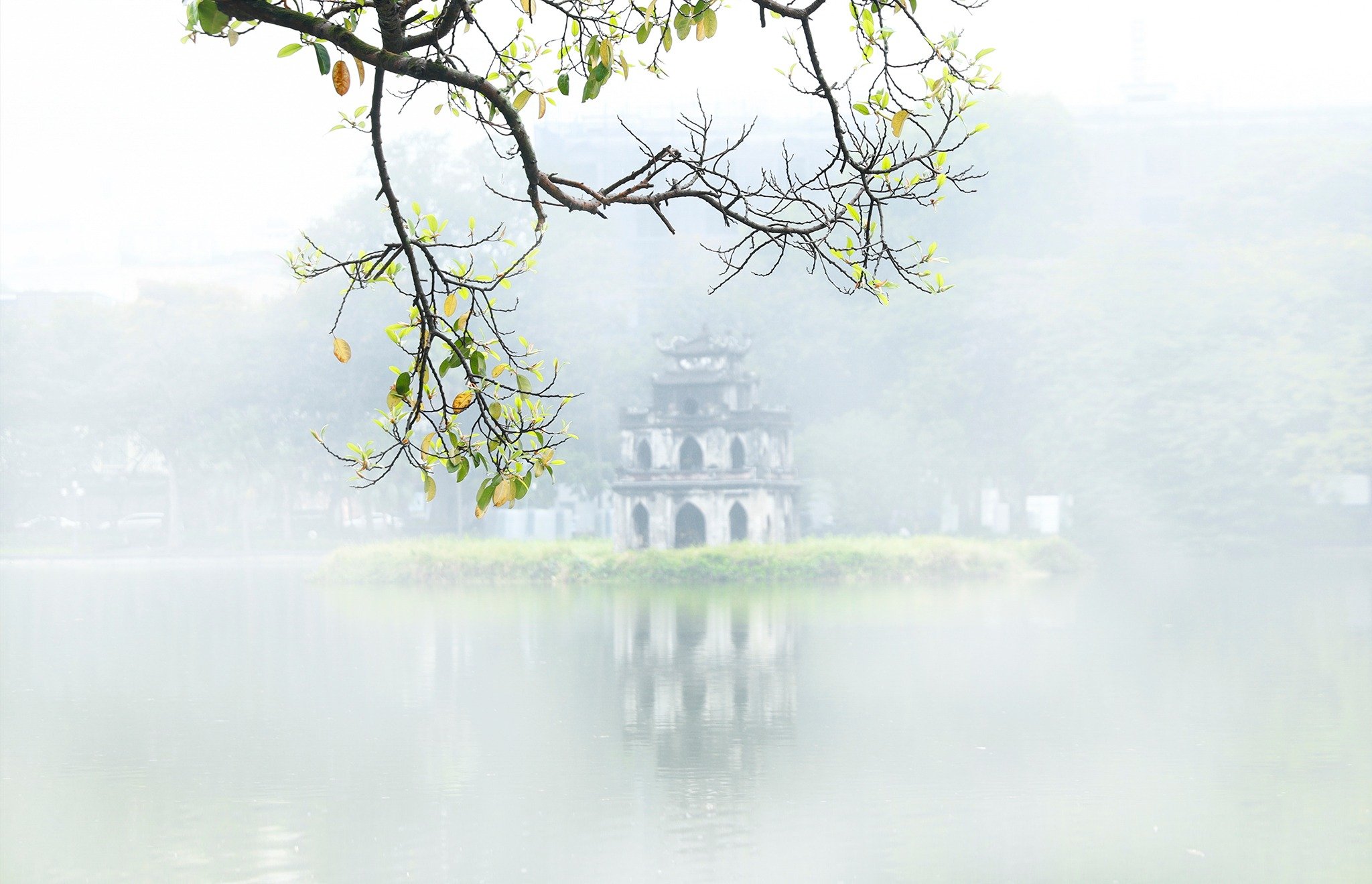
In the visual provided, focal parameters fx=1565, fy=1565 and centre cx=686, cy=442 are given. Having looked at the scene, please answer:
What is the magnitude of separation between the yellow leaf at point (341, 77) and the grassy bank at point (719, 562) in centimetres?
2685

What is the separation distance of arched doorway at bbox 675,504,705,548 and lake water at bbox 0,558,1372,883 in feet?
35.4

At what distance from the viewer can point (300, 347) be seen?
4712 cm

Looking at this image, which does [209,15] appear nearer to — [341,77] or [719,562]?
[341,77]

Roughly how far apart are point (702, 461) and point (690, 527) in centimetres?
149

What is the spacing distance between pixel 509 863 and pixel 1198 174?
172ft

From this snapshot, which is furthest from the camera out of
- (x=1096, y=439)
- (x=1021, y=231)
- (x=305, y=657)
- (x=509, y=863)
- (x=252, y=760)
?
(x=1021, y=231)

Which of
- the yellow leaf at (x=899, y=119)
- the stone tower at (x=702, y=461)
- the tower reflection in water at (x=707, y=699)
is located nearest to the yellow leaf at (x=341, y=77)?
the yellow leaf at (x=899, y=119)

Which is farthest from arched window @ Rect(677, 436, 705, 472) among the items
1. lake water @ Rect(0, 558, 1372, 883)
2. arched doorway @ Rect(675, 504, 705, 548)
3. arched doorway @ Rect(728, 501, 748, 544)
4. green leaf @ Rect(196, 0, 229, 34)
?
green leaf @ Rect(196, 0, 229, 34)

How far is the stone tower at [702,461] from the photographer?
112 feet

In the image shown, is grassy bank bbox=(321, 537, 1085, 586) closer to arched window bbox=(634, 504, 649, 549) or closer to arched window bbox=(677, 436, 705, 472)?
arched window bbox=(634, 504, 649, 549)

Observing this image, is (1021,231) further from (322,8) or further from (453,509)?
(322,8)

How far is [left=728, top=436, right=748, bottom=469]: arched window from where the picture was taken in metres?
34.8

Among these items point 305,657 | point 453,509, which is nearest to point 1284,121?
point 453,509

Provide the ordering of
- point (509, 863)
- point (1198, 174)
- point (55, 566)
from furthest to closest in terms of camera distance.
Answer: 1. point (1198, 174)
2. point (55, 566)
3. point (509, 863)
